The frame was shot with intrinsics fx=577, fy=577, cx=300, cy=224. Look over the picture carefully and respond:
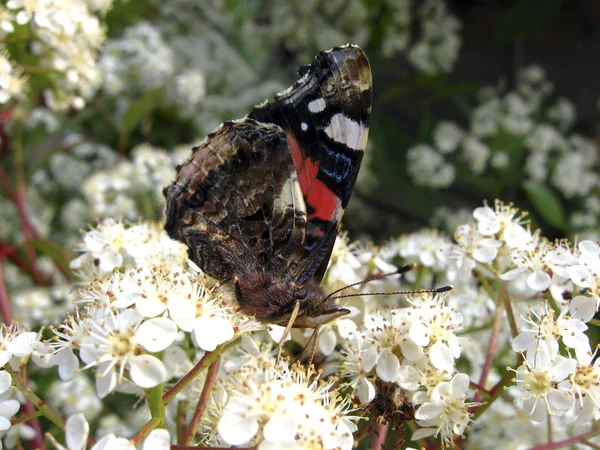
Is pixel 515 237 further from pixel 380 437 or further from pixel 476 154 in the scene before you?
pixel 476 154

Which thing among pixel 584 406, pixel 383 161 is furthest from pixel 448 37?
pixel 584 406

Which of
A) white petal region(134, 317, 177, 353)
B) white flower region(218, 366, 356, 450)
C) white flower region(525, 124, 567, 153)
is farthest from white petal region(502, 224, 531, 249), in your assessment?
white flower region(525, 124, 567, 153)

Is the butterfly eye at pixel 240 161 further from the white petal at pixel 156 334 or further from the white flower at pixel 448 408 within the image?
the white flower at pixel 448 408

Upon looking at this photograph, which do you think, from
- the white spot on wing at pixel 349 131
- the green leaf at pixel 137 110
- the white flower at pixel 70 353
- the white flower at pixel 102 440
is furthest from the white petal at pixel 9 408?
the green leaf at pixel 137 110

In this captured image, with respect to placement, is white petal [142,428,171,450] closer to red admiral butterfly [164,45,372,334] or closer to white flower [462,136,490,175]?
red admiral butterfly [164,45,372,334]

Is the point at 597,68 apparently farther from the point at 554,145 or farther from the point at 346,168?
the point at 346,168

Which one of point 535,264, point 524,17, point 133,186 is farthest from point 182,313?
point 524,17
